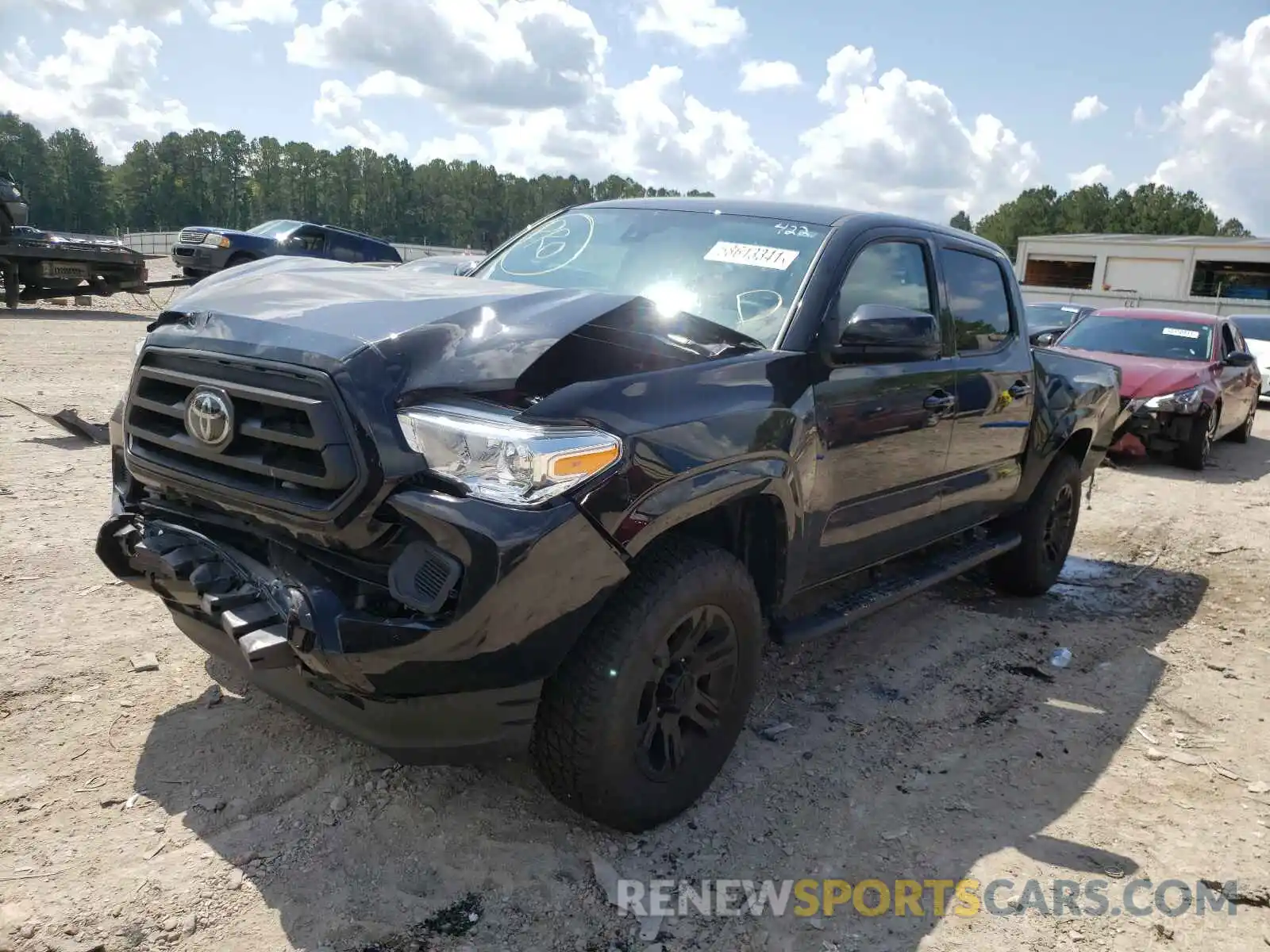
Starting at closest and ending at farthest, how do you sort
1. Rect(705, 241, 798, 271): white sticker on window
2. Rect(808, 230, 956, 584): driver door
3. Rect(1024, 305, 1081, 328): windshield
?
Rect(808, 230, 956, 584): driver door < Rect(705, 241, 798, 271): white sticker on window < Rect(1024, 305, 1081, 328): windshield

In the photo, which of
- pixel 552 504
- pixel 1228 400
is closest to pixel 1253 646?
pixel 552 504

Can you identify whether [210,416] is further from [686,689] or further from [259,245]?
[259,245]

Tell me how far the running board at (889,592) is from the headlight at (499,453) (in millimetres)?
1333

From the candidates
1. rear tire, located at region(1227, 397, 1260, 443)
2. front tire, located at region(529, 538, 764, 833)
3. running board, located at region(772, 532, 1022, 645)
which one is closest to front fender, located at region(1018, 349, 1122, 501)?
running board, located at region(772, 532, 1022, 645)

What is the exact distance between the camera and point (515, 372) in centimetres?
255

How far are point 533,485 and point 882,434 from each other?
5.87ft

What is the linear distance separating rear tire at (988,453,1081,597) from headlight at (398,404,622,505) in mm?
3707

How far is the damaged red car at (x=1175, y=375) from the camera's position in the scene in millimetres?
9516

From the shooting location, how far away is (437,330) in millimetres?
2617

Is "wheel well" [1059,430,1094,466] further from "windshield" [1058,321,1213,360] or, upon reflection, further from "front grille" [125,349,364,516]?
"windshield" [1058,321,1213,360]

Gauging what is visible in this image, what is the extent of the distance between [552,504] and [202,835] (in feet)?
4.74

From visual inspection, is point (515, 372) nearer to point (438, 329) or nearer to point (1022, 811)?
point (438, 329)

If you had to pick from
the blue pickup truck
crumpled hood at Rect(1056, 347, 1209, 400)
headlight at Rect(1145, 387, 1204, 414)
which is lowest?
headlight at Rect(1145, 387, 1204, 414)

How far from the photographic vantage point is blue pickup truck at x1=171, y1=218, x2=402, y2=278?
61.0ft
